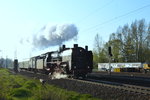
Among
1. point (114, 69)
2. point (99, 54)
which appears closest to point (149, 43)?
point (114, 69)

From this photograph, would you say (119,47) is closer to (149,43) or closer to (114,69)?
(149,43)

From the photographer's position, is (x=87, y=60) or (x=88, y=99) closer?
(x=88, y=99)

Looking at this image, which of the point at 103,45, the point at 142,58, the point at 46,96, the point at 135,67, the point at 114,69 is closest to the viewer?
the point at 46,96

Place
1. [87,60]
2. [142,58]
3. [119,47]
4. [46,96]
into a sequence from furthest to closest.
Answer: [119,47] < [142,58] < [87,60] < [46,96]

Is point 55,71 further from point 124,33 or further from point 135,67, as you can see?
point 124,33

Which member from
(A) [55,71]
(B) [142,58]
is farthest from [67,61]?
(B) [142,58]

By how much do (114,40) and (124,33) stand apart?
178 inches

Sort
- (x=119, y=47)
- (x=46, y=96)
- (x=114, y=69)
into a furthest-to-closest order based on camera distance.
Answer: (x=119, y=47) < (x=114, y=69) < (x=46, y=96)

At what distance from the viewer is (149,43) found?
271 feet

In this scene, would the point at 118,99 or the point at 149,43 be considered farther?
the point at 149,43

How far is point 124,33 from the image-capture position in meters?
90.1

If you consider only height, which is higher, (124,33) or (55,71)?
(124,33)

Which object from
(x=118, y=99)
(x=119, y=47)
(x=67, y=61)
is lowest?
(x=118, y=99)

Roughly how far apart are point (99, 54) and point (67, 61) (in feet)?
248
